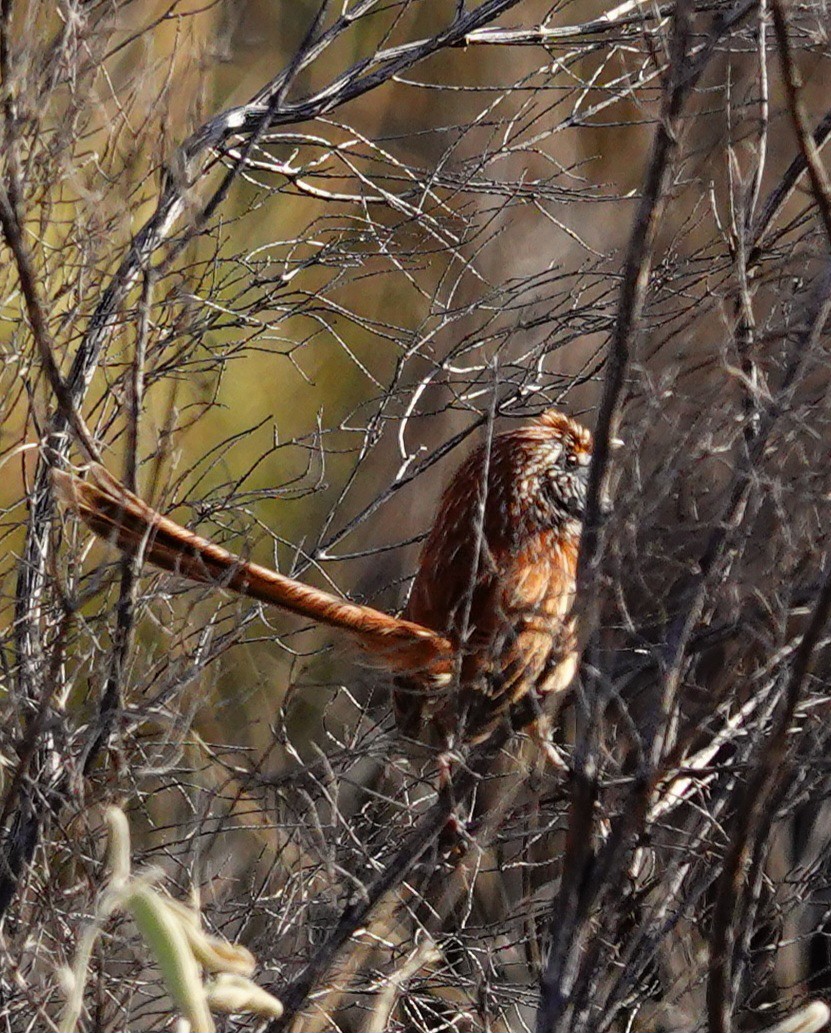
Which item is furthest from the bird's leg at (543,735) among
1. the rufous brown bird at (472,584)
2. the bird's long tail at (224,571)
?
the bird's long tail at (224,571)

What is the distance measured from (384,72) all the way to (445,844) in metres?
2.09

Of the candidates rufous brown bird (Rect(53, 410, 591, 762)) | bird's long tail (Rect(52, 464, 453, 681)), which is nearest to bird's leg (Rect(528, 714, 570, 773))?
rufous brown bird (Rect(53, 410, 591, 762))

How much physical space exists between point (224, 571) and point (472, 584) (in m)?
0.71

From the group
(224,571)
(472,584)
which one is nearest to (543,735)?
(472,584)

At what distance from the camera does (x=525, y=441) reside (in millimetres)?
4863

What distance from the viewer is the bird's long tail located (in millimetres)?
3117

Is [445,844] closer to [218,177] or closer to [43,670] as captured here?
[43,670]

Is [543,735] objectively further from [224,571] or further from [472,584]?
[224,571]

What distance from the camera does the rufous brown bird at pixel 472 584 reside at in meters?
3.13

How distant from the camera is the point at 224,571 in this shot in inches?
134

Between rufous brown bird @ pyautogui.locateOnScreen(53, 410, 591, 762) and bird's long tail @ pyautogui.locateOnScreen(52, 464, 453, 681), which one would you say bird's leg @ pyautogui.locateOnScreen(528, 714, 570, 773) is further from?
bird's long tail @ pyautogui.locateOnScreen(52, 464, 453, 681)

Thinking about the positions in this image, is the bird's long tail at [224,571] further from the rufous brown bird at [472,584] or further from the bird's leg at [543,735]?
the bird's leg at [543,735]

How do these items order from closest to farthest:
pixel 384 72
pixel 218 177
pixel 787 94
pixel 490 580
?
pixel 787 94 → pixel 384 72 → pixel 490 580 → pixel 218 177

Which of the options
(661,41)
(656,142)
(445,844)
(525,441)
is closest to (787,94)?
(656,142)
